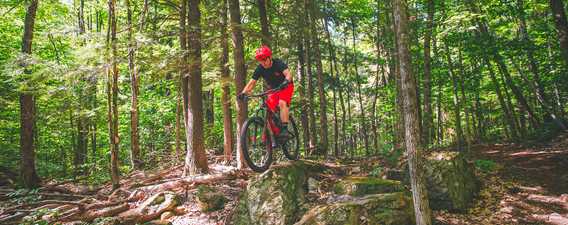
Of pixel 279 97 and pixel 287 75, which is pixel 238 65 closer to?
pixel 279 97

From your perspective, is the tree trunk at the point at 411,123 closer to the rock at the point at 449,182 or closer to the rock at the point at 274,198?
the rock at the point at 274,198

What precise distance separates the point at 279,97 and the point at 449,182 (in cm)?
414

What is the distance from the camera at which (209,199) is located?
7875mm

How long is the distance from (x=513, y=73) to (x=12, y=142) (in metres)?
25.3

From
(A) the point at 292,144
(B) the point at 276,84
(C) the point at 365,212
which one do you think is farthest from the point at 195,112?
(C) the point at 365,212

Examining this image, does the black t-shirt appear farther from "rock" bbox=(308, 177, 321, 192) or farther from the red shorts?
"rock" bbox=(308, 177, 321, 192)

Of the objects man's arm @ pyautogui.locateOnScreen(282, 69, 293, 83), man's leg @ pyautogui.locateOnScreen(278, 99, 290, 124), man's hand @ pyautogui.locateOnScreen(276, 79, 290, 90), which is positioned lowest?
man's leg @ pyautogui.locateOnScreen(278, 99, 290, 124)

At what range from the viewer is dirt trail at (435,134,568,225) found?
712 cm

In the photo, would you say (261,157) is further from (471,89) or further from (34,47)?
(34,47)

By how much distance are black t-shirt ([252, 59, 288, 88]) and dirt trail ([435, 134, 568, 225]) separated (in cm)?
417

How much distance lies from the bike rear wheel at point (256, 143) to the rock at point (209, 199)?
1.45 meters

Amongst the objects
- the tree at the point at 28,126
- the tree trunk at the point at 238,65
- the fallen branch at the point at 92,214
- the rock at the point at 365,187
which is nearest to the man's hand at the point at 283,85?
the rock at the point at 365,187

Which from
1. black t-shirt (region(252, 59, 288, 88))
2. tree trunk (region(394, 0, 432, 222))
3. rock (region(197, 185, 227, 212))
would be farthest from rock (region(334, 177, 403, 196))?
rock (region(197, 185, 227, 212))

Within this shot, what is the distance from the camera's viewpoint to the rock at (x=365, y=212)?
5707 millimetres
